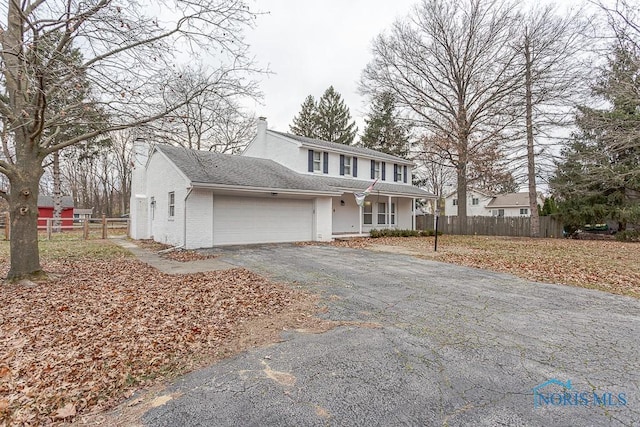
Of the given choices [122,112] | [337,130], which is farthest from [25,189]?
[337,130]

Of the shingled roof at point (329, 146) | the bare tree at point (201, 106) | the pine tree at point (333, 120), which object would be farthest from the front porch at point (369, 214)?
the pine tree at point (333, 120)

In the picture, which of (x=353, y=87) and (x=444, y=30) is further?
(x=353, y=87)

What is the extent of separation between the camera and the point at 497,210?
41938 millimetres

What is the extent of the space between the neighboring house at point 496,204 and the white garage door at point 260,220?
28540 mm

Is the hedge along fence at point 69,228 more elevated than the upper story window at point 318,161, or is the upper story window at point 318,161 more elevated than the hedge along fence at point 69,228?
the upper story window at point 318,161

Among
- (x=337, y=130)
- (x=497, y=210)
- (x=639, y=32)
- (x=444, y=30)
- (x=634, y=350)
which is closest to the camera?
(x=634, y=350)

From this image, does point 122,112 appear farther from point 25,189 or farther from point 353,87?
point 353,87

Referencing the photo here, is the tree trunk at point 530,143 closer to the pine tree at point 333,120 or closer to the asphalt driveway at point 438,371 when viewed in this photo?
the asphalt driveway at point 438,371

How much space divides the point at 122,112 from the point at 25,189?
2429 mm

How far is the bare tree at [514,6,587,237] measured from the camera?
1664 centimetres

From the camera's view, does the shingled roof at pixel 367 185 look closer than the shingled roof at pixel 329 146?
Yes

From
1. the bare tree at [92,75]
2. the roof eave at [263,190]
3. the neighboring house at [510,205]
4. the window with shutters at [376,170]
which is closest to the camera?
the bare tree at [92,75]

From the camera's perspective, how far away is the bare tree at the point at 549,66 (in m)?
16.6

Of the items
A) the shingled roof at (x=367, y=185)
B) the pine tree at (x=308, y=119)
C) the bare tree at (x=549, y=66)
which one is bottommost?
the shingled roof at (x=367, y=185)
